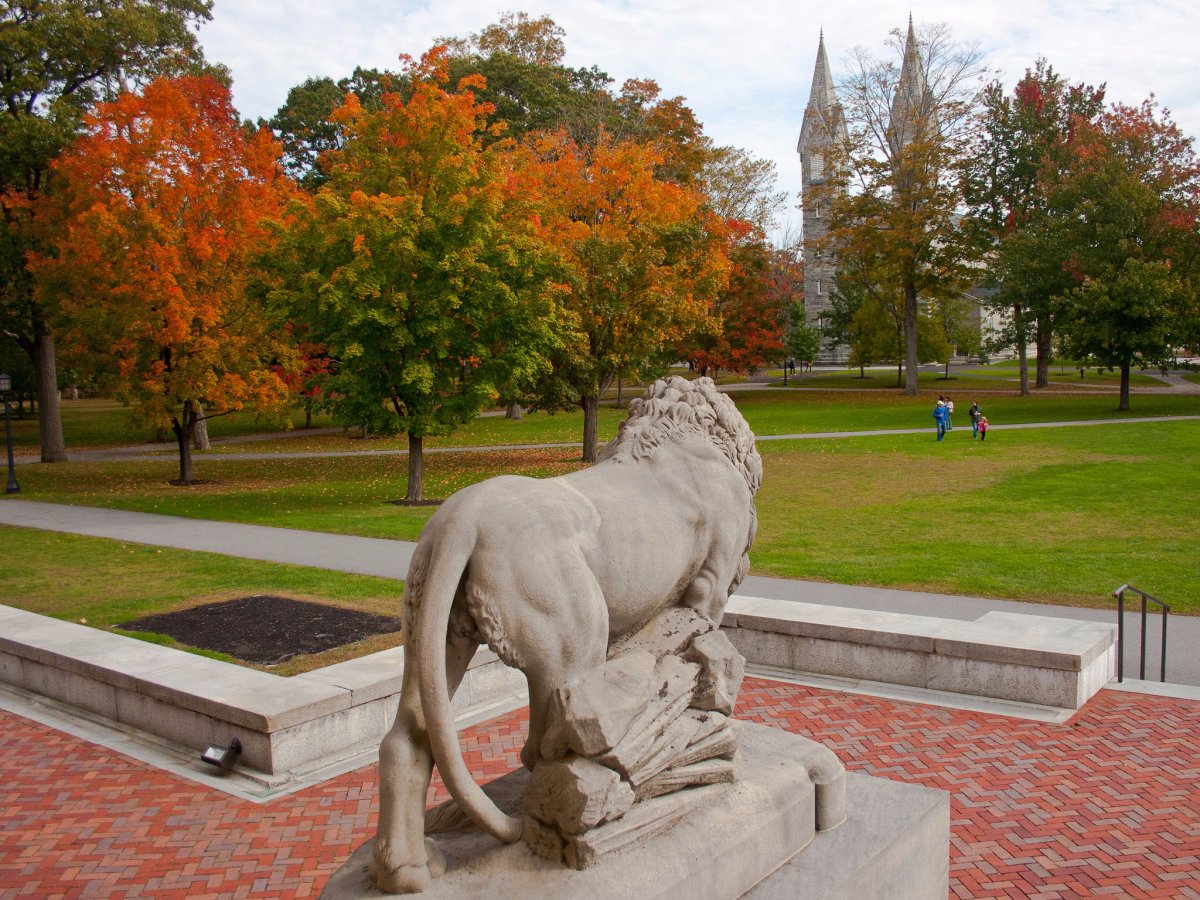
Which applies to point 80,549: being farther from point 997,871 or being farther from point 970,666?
point 997,871

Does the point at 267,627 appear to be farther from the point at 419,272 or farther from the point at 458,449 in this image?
the point at 458,449

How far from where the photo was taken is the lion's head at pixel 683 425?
4562mm

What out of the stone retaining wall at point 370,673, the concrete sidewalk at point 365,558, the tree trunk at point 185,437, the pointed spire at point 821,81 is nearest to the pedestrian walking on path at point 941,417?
the concrete sidewalk at point 365,558

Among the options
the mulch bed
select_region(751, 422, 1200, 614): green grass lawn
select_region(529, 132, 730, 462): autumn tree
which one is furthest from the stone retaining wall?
select_region(529, 132, 730, 462): autumn tree

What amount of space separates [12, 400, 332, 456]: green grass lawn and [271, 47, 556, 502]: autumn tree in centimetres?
1560

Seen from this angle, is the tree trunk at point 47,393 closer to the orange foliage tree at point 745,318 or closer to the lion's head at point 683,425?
the orange foliage tree at point 745,318

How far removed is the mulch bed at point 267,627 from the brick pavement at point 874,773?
1.80m

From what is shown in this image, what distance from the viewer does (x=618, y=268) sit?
75.4 feet

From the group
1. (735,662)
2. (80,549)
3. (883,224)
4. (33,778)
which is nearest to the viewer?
(735,662)

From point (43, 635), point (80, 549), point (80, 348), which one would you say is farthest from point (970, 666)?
point (80, 348)

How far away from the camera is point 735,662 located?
14.6 ft

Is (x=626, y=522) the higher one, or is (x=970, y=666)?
(x=626, y=522)

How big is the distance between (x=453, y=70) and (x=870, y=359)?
31435mm

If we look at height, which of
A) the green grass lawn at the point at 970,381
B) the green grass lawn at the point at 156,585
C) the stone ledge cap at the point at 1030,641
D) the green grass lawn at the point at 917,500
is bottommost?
the green grass lawn at the point at 917,500
